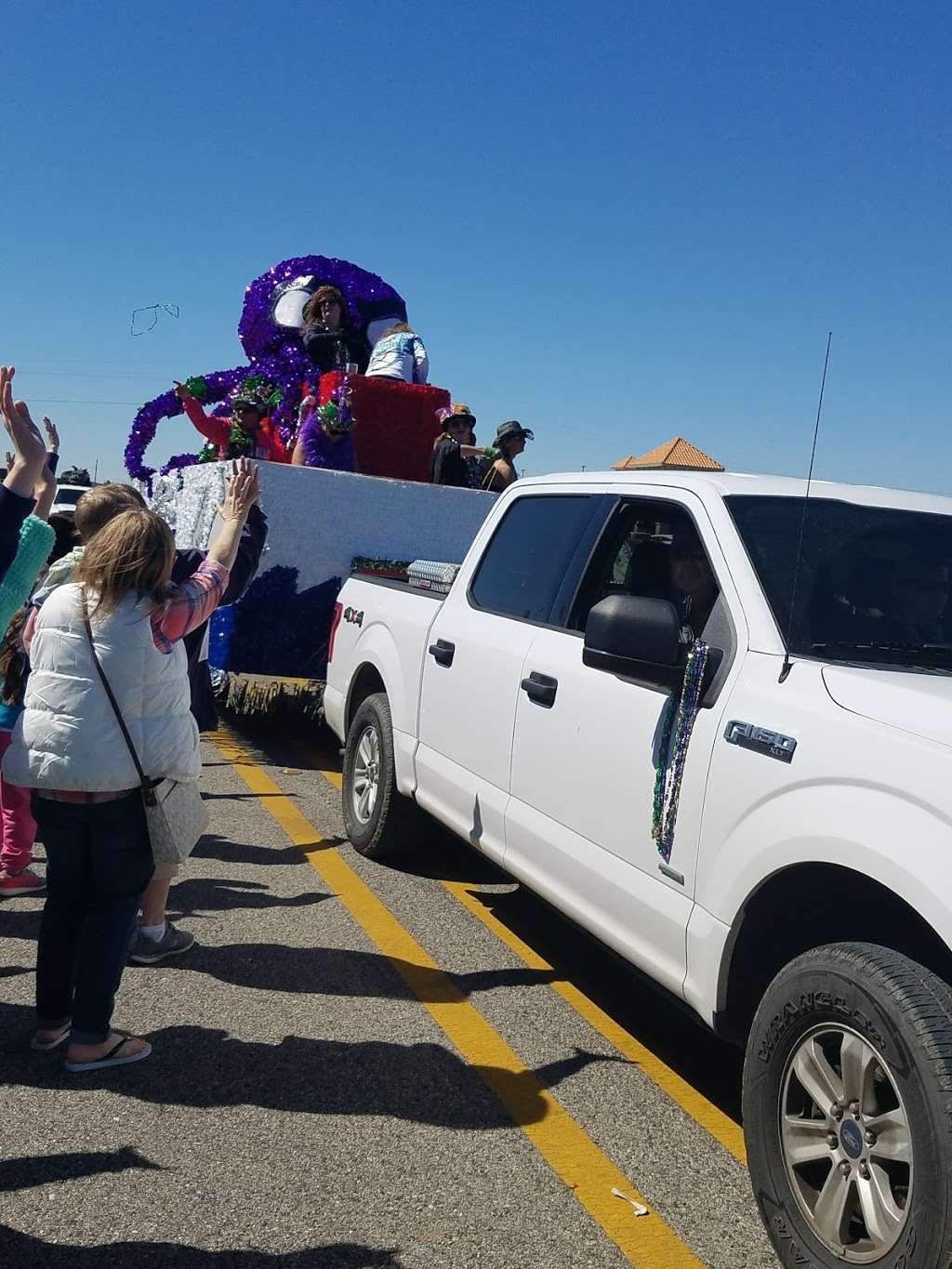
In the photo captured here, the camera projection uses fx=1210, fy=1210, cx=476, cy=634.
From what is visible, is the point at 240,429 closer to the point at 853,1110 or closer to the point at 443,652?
the point at 443,652

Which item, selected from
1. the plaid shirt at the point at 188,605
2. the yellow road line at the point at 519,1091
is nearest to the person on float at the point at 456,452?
the yellow road line at the point at 519,1091

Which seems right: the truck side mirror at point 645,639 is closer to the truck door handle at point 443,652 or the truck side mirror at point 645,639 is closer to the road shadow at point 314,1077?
the road shadow at point 314,1077

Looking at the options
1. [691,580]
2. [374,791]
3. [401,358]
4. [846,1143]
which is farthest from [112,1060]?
[401,358]

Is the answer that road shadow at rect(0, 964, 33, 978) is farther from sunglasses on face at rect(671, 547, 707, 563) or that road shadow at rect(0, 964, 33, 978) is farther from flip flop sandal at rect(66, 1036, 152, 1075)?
sunglasses on face at rect(671, 547, 707, 563)

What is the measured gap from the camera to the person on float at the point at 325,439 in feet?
31.2

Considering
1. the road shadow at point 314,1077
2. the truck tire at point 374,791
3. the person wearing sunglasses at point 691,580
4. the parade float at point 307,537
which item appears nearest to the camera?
the road shadow at point 314,1077

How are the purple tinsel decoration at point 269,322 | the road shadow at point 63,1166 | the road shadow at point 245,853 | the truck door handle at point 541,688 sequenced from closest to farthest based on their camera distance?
the road shadow at point 63,1166 → the truck door handle at point 541,688 → the road shadow at point 245,853 → the purple tinsel decoration at point 269,322

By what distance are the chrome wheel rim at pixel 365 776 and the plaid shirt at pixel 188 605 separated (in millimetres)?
2184

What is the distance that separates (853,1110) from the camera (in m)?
2.55

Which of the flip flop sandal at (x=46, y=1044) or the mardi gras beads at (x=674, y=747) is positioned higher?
the mardi gras beads at (x=674, y=747)

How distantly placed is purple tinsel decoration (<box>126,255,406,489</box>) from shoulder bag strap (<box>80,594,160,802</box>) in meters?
8.75

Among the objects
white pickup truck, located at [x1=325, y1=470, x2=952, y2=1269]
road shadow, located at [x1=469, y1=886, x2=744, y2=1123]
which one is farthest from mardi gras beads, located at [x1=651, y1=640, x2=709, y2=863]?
road shadow, located at [x1=469, y1=886, x2=744, y2=1123]

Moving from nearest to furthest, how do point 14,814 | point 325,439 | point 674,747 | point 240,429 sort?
point 674,747 < point 14,814 < point 325,439 < point 240,429

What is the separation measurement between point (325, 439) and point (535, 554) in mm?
5205
